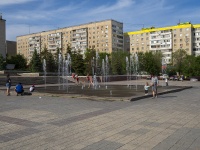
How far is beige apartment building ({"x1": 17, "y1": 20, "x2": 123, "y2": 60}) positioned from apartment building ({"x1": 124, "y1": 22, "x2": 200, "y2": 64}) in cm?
1040

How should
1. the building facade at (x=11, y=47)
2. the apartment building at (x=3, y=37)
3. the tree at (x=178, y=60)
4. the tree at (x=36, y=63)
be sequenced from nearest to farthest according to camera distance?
1. the tree at (x=36, y=63)
2. the apartment building at (x=3, y=37)
3. the tree at (x=178, y=60)
4. the building facade at (x=11, y=47)

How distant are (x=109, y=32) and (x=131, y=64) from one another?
3000 cm

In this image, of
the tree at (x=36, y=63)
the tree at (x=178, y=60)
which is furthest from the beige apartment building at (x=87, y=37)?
the tree at (x=36, y=63)

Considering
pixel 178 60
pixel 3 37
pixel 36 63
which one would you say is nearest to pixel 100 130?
pixel 36 63

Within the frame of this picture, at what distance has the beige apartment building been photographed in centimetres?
9025

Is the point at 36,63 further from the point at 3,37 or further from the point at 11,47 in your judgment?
the point at 11,47

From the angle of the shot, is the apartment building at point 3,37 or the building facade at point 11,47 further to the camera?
the building facade at point 11,47

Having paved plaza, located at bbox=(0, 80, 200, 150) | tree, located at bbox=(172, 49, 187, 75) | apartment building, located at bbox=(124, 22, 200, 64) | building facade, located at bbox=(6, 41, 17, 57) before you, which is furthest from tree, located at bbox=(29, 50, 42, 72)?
building facade, located at bbox=(6, 41, 17, 57)

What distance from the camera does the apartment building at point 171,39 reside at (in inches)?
3413

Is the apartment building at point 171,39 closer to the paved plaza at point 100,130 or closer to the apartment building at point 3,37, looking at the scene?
the apartment building at point 3,37

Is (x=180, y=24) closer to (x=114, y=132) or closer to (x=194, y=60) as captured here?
(x=194, y=60)

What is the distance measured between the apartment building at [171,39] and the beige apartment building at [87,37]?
10.4 metres

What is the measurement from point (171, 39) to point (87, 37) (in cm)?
3072

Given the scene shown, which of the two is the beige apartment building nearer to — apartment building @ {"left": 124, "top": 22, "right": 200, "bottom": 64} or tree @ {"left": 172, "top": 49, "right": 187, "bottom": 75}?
apartment building @ {"left": 124, "top": 22, "right": 200, "bottom": 64}
